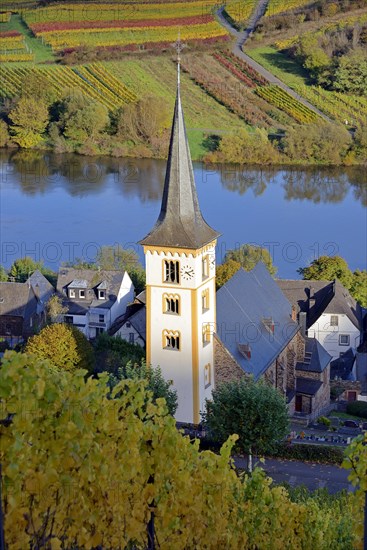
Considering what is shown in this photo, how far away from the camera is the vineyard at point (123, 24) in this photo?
2884 inches

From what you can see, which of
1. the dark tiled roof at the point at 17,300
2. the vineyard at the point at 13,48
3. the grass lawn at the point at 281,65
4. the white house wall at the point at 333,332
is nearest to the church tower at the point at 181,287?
the white house wall at the point at 333,332

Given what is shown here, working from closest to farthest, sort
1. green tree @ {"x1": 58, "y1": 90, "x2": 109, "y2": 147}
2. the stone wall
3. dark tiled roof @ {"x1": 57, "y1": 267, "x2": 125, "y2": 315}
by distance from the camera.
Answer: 1. the stone wall
2. dark tiled roof @ {"x1": 57, "y1": 267, "x2": 125, "y2": 315}
3. green tree @ {"x1": 58, "y1": 90, "x2": 109, "y2": 147}

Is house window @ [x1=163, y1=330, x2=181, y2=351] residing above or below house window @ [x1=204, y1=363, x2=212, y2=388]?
above

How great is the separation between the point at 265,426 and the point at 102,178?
116ft

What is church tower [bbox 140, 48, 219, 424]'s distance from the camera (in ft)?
83.3

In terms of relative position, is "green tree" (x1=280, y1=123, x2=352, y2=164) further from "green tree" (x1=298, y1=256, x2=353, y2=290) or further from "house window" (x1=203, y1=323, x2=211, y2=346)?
"house window" (x1=203, y1=323, x2=211, y2=346)

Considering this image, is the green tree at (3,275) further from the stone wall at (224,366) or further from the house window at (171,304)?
the stone wall at (224,366)

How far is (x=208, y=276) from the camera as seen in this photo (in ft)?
85.5

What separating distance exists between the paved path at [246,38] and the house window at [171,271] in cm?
4201

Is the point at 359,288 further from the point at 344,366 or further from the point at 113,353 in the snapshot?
the point at 113,353

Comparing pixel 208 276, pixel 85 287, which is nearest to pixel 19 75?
pixel 85 287

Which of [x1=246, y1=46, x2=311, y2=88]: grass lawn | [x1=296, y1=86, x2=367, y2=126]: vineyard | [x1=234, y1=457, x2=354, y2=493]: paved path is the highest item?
[x1=246, y1=46, x2=311, y2=88]: grass lawn

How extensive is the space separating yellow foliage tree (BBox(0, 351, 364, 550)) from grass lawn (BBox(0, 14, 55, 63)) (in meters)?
63.5

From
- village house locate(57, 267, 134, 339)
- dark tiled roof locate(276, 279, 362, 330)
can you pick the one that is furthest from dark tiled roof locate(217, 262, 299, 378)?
village house locate(57, 267, 134, 339)
